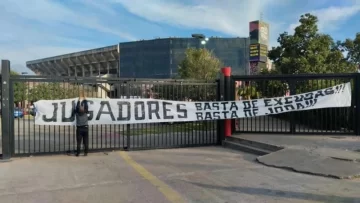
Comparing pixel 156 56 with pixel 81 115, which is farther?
pixel 156 56

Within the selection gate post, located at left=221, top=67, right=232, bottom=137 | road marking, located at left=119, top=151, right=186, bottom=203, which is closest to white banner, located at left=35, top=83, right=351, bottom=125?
gate post, located at left=221, top=67, right=232, bottom=137

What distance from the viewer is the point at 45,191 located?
6012mm

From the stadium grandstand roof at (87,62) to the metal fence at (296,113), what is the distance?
81.2 m

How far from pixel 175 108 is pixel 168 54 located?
2763 inches

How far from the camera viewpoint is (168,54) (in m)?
79.8

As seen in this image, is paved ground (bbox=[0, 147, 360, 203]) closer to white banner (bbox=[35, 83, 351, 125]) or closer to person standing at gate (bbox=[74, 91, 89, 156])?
person standing at gate (bbox=[74, 91, 89, 156])

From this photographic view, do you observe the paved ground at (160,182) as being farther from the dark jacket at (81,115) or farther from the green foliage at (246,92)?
the green foliage at (246,92)

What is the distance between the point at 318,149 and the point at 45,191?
21.2 feet

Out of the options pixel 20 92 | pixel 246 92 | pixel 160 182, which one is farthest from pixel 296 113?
pixel 20 92

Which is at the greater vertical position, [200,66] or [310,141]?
[200,66]

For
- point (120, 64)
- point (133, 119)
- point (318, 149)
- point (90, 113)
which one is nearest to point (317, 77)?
point (318, 149)

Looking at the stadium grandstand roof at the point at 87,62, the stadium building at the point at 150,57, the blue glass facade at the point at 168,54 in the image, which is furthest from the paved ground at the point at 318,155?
the stadium grandstand roof at the point at 87,62

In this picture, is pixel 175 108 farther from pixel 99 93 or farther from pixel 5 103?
pixel 5 103

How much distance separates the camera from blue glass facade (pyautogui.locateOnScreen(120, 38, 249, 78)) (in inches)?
3054
